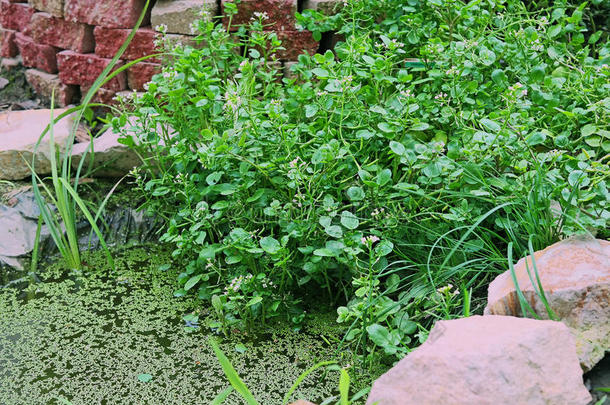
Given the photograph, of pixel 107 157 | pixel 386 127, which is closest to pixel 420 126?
pixel 386 127

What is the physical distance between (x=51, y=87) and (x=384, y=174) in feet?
8.54

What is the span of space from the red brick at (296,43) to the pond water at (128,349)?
1.27 metres

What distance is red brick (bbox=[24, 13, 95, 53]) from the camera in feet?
12.3

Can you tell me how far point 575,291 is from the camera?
68.9 inches

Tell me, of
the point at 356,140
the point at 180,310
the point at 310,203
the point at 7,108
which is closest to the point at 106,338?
the point at 180,310

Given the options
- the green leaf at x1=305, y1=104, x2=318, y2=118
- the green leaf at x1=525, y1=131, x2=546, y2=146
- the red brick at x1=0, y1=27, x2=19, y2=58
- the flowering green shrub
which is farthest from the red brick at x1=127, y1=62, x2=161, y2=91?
the green leaf at x1=525, y1=131, x2=546, y2=146

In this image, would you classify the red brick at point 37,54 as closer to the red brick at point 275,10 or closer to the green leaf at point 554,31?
the red brick at point 275,10

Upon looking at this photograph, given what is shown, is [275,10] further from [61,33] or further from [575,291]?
[575,291]

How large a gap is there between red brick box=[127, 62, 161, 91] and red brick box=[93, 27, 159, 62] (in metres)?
0.04

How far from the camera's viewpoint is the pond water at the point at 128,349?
2105mm

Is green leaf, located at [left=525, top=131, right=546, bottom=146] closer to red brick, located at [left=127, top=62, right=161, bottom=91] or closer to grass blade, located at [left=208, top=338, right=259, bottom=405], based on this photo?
grass blade, located at [left=208, top=338, right=259, bottom=405]

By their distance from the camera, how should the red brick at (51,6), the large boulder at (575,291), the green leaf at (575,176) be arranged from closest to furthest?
the large boulder at (575,291), the green leaf at (575,176), the red brick at (51,6)

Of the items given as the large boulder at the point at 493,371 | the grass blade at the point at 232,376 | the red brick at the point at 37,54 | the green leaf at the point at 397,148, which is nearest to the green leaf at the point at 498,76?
the green leaf at the point at 397,148

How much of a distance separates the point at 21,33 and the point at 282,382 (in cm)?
317
